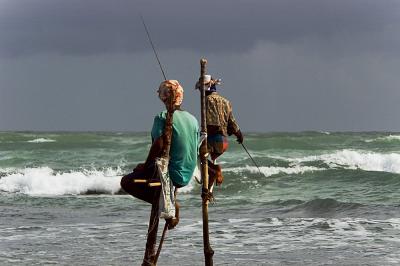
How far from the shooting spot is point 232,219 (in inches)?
541

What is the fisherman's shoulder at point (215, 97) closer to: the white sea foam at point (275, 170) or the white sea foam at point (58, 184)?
the white sea foam at point (58, 184)

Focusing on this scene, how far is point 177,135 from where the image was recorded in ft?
21.9

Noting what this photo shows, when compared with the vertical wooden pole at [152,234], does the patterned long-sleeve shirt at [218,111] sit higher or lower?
higher

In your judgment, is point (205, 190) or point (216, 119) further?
point (216, 119)

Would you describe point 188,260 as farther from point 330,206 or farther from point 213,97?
point 330,206

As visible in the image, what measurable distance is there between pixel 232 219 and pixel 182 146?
282 inches

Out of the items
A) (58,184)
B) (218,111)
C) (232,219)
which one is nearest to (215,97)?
(218,111)

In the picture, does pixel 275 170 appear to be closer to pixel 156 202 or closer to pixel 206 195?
pixel 206 195

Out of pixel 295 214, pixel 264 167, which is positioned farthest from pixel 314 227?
pixel 264 167

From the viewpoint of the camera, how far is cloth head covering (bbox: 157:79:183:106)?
6.68 meters

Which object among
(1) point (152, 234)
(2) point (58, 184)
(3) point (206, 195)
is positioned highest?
(3) point (206, 195)

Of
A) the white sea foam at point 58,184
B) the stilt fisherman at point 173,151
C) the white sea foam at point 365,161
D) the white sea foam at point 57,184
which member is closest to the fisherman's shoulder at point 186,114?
the stilt fisherman at point 173,151

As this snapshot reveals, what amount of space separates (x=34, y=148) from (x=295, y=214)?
28.5m

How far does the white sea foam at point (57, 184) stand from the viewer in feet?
70.5
